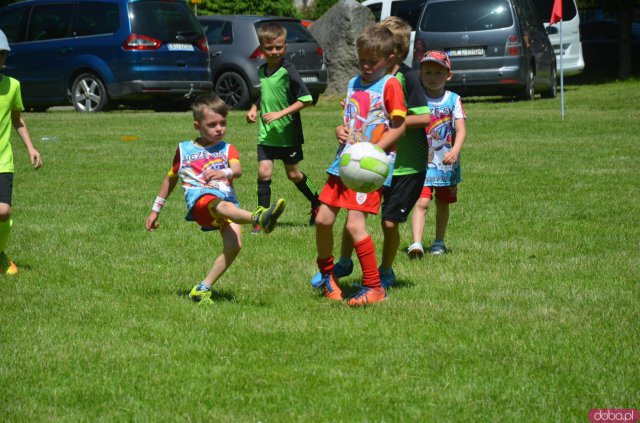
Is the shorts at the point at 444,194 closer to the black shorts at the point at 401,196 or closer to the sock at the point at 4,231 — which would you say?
the black shorts at the point at 401,196

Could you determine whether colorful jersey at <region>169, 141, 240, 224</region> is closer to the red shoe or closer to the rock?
the red shoe

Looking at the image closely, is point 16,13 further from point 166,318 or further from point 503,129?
point 166,318

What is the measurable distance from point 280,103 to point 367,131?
2.86m

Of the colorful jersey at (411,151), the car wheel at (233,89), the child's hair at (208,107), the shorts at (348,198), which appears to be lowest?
the car wheel at (233,89)

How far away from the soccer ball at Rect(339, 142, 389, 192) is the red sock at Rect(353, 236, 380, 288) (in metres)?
0.40

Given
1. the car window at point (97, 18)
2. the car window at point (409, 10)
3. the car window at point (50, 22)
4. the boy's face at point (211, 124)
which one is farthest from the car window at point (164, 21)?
the boy's face at point (211, 124)

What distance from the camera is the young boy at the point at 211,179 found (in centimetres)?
615

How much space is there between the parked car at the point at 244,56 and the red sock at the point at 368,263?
1434 centimetres

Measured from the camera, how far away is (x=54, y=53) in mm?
19781

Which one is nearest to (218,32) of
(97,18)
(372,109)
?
(97,18)

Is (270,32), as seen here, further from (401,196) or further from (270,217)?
(270,217)

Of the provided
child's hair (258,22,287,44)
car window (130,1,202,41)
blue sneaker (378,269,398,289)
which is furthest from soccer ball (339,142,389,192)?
car window (130,1,202,41)

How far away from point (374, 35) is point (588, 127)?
36.5 ft

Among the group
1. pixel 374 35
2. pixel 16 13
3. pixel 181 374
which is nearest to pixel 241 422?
pixel 181 374
